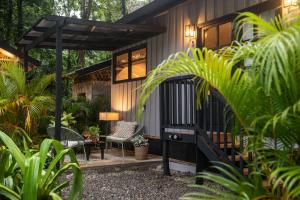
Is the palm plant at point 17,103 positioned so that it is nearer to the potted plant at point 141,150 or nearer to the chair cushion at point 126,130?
the potted plant at point 141,150

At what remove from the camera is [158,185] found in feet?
18.6

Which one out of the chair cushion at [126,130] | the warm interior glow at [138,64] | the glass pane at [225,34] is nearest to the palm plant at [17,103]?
the chair cushion at [126,130]

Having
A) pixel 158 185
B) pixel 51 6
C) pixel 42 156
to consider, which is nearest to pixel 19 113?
pixel 158 185

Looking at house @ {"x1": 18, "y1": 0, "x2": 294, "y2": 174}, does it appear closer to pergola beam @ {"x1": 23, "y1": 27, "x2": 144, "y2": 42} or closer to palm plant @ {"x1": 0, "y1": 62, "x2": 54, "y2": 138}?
pergola beam @ {"x1": 23, "y1": 27, "x2": 144, "y2": 42}

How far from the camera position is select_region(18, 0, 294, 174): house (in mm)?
5457

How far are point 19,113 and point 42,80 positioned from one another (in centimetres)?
78

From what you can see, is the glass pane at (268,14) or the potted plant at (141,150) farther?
the potted plant at (141,150)

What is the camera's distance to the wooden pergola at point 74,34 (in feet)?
22.0

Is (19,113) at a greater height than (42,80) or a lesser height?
lesser

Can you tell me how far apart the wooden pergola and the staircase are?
1860 millimetres

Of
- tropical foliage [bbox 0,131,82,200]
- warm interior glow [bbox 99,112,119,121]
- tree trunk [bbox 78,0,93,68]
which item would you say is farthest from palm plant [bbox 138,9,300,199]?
tree trunk [bbox 78,0,93,68]

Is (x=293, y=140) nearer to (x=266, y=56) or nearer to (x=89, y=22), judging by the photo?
(x=266, y=56)

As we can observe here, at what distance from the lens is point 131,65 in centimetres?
962

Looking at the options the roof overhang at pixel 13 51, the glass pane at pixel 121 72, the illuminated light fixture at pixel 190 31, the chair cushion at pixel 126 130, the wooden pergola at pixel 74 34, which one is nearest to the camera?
the wooden pergola at pixel 74 34
